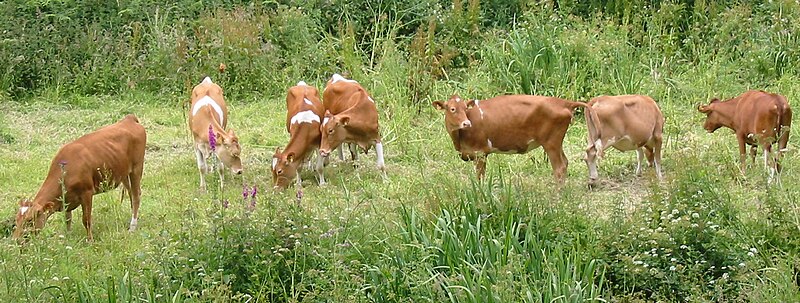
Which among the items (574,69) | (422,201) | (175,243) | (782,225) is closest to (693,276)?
(782,225)

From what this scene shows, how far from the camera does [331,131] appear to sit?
33.7 ft

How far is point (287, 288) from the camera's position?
697 cm

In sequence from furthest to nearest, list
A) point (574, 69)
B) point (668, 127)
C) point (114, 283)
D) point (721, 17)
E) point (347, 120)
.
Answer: point (721, 17) → point (574, 69) → point (668, 127) → point (347, 120) → point (114, 283)

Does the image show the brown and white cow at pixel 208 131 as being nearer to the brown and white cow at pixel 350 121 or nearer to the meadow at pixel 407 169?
the meadow at pixel 407 169

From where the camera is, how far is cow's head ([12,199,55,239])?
801 centimetres

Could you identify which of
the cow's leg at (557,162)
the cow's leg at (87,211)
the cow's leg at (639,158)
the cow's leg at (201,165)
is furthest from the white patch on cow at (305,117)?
the cow's leg at (639,158)

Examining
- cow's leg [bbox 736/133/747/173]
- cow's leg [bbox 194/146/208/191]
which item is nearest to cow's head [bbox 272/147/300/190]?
cow's leg [bbox 194/146/208/191]

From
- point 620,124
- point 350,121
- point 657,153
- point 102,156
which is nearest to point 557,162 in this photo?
point 620,124

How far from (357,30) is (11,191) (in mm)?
6063

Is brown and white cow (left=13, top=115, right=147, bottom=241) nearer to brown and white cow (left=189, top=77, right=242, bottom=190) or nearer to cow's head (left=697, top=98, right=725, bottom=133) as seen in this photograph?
brown and white cow (left=189, top=77, right=242, bottom=190)

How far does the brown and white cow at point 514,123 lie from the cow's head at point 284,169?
1.42m

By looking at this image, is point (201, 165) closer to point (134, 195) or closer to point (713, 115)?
point (134, 195)

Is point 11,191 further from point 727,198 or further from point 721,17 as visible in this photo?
point 721,17

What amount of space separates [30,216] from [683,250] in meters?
4.41
